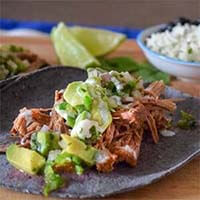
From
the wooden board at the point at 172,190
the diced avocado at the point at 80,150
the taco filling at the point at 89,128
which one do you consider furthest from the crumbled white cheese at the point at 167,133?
the diced avocado at the point at 80,150

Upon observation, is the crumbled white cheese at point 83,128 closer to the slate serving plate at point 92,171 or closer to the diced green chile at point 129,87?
the slate serving plate at point 92,171

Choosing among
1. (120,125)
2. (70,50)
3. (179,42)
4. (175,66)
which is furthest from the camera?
(70,50)

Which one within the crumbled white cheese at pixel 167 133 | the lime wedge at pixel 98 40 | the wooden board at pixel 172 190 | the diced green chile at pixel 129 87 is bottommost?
the lime wedge at pixel 98 40

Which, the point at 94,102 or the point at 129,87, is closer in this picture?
the point at 94,102

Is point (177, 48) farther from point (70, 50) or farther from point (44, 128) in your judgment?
point (44, 128)

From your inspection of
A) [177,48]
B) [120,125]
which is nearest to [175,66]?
[177,48]
